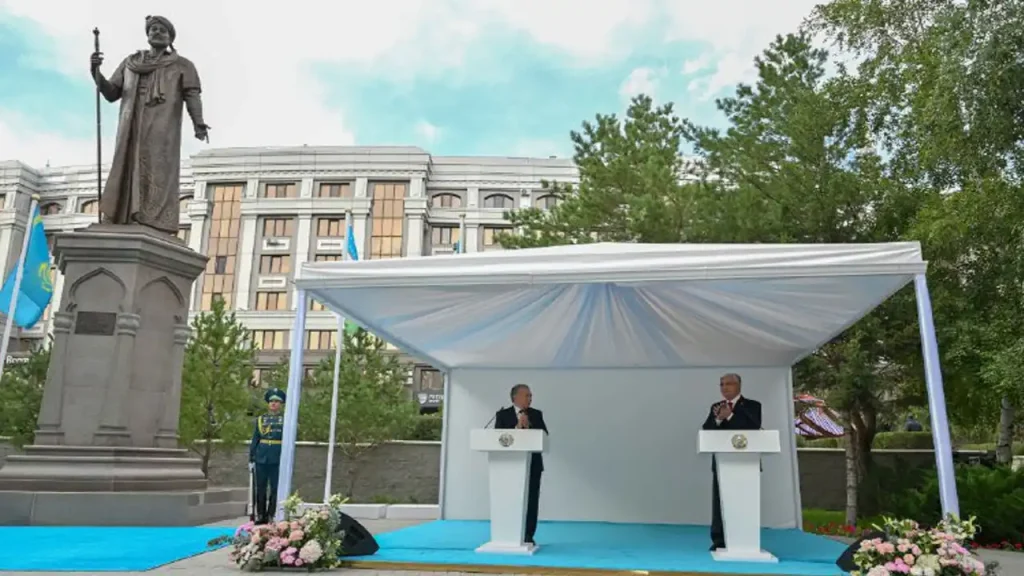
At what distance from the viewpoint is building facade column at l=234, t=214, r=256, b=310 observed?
171 ft

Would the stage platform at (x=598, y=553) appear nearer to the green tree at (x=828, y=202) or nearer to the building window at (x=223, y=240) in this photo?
the green tree at (x=828, y=202)

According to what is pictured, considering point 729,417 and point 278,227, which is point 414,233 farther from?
point 729,417

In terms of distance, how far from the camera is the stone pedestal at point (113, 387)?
9.42 metres

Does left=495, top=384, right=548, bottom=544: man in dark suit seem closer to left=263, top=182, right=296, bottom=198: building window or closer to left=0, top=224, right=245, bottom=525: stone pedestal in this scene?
left=0, top=224, right=245, bottom=525: stone pedestal

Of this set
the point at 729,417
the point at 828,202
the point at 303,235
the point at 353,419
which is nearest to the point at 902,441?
the point at 828,202

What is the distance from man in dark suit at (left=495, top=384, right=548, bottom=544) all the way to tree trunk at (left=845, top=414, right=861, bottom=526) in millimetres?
8497

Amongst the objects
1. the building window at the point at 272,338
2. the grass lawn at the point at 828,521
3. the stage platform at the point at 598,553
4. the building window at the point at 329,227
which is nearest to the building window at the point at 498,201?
the building window at the point at 329,227

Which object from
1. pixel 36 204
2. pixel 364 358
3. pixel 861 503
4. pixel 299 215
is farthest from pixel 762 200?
pixel 299 215

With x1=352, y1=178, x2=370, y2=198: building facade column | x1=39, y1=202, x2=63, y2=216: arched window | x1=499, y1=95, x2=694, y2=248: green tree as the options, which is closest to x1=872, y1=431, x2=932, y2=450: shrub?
x1=499, y1=95, x2=694, y2=248: green tree

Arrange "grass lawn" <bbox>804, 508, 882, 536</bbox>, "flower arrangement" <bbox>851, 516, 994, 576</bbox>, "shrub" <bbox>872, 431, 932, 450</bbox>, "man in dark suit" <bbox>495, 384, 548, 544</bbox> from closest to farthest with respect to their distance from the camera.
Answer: "flower arrangement" <bbox>851, 516, 994, 576</bbox> → "man in dark suit" <bbox>495, 384, 548, 544</bbox> → "grass lawn" <bbox>804, 508, 882, 536</bbox> → "shrub" <bbox>872, 431, 932, 450</bbox>

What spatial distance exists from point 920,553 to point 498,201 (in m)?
49.7

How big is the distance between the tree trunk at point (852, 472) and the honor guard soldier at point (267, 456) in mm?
9896

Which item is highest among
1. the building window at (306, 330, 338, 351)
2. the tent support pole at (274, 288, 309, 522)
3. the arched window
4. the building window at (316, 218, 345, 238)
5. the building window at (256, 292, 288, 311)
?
the arched window

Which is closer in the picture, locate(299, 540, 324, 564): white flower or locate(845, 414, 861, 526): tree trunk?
locate(299, 540, 324, 564): white flower
